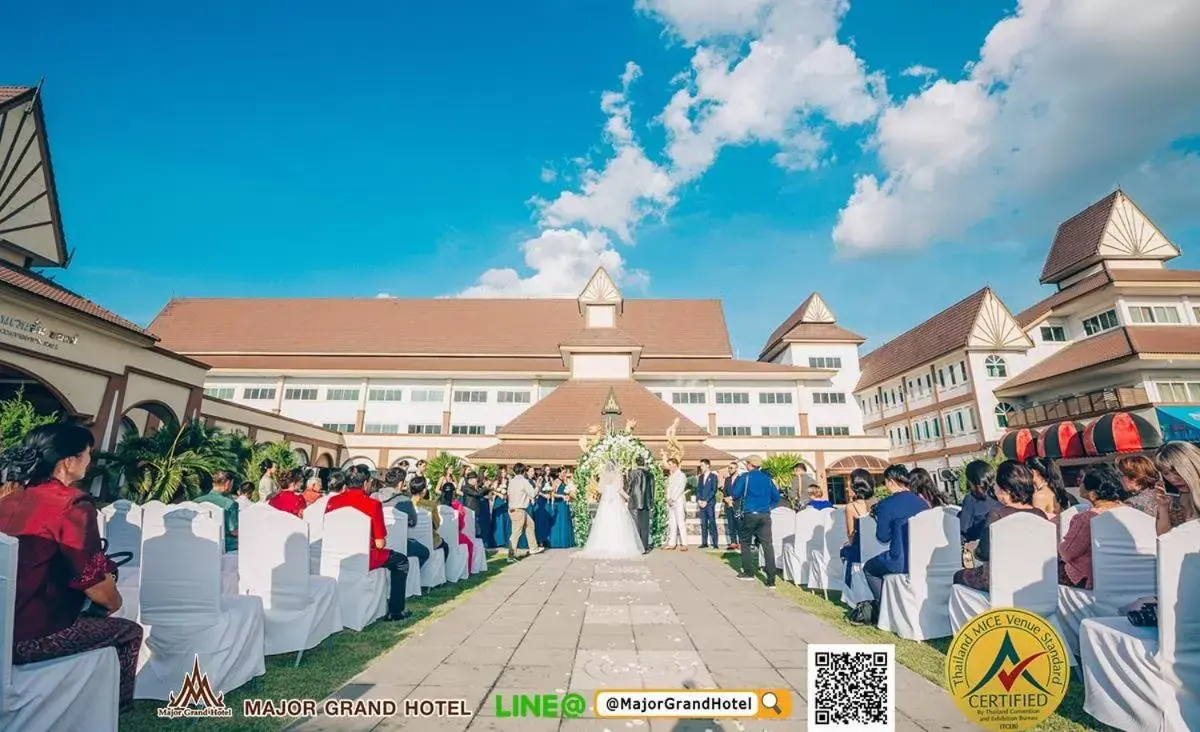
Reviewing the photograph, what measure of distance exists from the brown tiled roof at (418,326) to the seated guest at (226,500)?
3043cm

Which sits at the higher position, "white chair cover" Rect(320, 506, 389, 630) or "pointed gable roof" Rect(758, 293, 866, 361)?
"pointed gable roof" Rect(758, 293, 866, 361)

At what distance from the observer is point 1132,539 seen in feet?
12.3

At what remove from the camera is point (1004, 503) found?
502 centimetres

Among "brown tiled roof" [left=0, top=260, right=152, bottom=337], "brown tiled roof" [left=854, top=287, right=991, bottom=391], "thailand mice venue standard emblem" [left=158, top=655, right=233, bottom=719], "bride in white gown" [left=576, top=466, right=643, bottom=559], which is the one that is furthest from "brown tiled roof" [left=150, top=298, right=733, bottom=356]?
"thailand mice venue standard emblem" [left=158, top=655, right=233, bottom=719]

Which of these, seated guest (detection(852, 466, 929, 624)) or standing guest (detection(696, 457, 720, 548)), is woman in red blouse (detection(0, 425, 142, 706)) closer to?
seated guest (detection(852, 466, 929, 624))

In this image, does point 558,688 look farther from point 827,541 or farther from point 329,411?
point 329,411

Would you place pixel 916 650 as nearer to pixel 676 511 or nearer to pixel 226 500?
pixel 226 500

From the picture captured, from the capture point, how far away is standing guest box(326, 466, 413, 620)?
5.52m

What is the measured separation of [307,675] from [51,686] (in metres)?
1.66

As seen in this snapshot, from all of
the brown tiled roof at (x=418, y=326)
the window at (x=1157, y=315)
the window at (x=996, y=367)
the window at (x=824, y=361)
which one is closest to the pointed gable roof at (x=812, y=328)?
the window at (x=824, y=361)

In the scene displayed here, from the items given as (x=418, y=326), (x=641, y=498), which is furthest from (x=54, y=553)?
(x=418, y=326)

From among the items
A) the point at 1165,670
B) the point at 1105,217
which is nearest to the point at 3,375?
the point at 1165,670

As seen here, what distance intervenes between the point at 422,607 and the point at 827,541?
209 inches

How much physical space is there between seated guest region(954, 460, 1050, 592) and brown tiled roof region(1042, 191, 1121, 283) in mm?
36237
